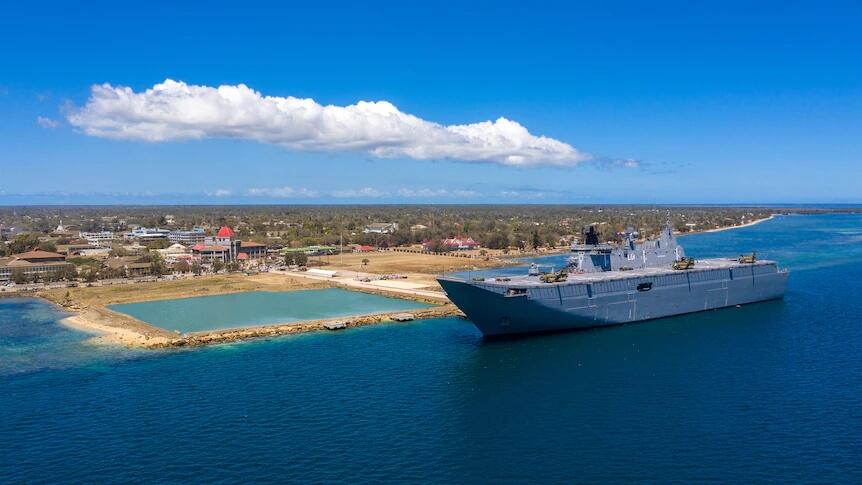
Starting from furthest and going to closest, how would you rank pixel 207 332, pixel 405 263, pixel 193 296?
1. pixel 405 263
2. pixel 193 296
3. pixel 207 332

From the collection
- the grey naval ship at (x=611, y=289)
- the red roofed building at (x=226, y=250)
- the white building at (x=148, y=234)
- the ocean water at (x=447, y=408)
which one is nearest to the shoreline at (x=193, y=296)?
the ocean water at (x=447, y=408)

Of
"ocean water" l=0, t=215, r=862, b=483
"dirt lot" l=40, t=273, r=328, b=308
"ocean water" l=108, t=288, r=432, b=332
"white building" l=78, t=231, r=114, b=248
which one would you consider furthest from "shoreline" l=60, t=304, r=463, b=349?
"white building" l=78, t=231, r=114, b=248

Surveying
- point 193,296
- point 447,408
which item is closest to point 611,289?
point 447,408

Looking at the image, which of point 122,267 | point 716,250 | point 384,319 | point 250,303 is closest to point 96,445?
point 384,319

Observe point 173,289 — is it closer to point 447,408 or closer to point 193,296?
point 193,296

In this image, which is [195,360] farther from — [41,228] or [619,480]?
[41,228]

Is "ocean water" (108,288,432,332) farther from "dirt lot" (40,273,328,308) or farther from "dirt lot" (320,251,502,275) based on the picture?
"dirt lot" (320,251,502,275)
